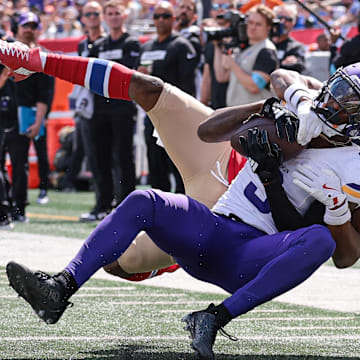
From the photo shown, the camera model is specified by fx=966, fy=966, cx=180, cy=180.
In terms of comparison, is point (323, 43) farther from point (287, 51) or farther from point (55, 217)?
point (55, 217)

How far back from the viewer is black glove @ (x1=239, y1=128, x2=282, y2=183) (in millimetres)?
3562

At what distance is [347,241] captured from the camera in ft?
11.8

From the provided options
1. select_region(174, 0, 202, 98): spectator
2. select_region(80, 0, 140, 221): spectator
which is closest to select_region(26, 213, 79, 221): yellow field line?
select_region(80, 0, 140, 221): spectator

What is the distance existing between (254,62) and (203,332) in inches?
197

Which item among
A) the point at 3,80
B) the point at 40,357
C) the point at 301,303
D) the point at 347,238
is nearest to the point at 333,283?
the point at 301,303

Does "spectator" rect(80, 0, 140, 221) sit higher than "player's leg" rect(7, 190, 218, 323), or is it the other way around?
"player's leg" rect(7, 190, 218, 323)

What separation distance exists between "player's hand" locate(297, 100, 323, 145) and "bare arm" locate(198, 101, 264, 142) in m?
0.34

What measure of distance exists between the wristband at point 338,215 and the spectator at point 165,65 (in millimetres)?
4878

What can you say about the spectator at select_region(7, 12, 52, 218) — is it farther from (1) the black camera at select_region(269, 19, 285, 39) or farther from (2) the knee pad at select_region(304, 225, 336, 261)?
(2) the knee pad at select_region(304, 225, 336, 261)

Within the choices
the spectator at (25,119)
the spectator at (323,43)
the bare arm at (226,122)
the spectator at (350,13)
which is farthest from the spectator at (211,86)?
the bare arm at (226,122)

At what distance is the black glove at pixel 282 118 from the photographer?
11.8ft

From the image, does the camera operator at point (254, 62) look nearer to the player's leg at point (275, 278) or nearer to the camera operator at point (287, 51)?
the camera operator at point (287, 51)

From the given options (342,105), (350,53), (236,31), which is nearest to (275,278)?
(342,105)

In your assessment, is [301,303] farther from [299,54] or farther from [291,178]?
[299,54]
